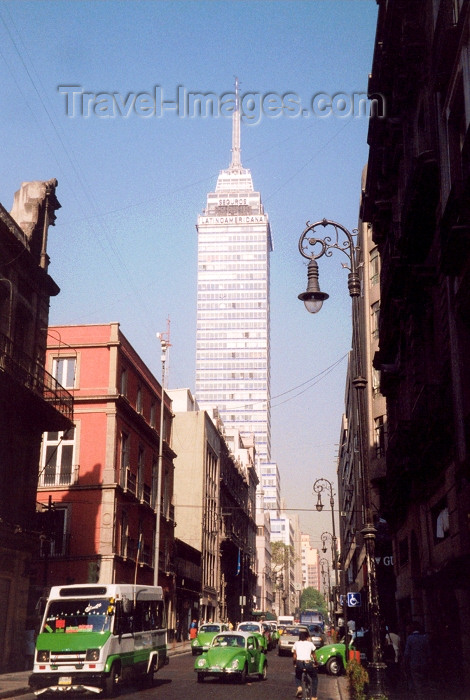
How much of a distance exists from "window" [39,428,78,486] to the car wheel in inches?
686

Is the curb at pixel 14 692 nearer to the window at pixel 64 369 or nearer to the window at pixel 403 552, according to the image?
the window at pixel 403 552

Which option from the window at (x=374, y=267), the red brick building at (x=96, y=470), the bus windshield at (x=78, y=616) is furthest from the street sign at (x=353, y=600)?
the window at (x=374, y=267)

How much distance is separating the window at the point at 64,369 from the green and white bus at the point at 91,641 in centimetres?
2230

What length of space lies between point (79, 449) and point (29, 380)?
1427 centimetres

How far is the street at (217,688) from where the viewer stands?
2012cm

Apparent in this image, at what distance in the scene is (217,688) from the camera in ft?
74.1

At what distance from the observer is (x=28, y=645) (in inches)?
1145

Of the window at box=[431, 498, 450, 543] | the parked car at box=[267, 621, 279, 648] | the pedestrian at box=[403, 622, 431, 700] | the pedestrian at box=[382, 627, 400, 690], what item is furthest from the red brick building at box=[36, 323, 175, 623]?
the pedestrian at box=[403, 622, 431, 700]

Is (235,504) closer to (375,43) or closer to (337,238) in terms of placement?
(375,43)

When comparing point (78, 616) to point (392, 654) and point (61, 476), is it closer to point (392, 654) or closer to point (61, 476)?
point (392, 654)

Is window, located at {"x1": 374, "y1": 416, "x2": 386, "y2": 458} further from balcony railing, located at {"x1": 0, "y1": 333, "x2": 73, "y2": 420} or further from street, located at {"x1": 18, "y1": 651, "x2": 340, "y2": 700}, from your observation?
balcony railing, located at {"x1": 0, "y1": 333, "x2": 73, "y2": 420}

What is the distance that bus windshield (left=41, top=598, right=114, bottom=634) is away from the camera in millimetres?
19828

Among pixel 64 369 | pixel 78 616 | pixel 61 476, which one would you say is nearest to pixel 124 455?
pixel 61 476

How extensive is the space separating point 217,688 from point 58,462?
21.8m
